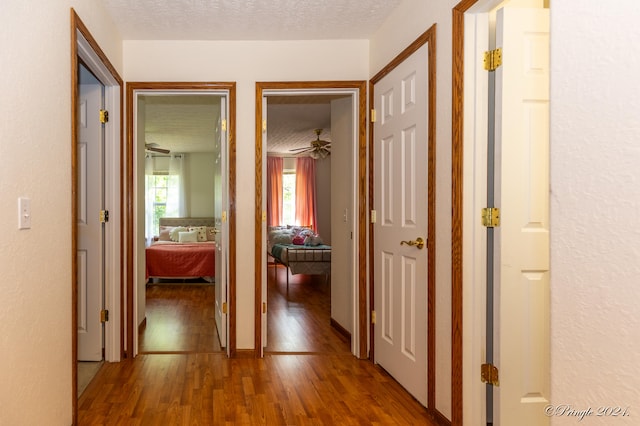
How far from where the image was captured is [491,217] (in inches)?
76.9

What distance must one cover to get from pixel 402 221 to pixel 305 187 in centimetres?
723

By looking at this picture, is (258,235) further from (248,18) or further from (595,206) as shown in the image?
(595,206)

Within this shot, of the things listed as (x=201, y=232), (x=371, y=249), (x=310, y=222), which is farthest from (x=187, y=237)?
(x=371, y=249)

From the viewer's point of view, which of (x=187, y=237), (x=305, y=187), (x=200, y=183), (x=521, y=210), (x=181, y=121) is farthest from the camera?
(x=305, y=187)

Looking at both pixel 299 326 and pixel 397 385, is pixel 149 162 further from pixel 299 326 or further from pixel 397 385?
pixel 397 385

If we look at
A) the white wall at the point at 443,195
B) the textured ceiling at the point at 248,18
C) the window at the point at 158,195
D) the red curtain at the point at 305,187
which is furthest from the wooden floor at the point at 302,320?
the window at the point at 158,195

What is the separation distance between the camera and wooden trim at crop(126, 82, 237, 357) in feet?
10.2

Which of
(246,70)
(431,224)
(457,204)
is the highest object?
(246,70)

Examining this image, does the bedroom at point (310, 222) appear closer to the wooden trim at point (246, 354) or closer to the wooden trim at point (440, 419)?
the wooden trim at point (246, 354)

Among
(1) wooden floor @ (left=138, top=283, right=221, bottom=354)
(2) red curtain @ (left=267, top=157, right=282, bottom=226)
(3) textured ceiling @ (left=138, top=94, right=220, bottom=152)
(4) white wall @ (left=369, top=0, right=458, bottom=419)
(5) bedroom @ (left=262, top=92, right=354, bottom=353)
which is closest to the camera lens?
(4) white wall @ (left=369, top=0, right=458, bottom=419)

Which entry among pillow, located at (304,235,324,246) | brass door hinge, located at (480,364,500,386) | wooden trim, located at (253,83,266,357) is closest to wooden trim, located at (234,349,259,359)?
wooden trim, located at (253,83,266,357)

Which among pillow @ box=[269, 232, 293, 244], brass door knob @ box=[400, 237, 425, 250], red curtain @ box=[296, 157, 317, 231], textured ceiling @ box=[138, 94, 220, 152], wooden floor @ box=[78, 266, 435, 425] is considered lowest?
wooden floor @ box=[78, 266, 435, 425]

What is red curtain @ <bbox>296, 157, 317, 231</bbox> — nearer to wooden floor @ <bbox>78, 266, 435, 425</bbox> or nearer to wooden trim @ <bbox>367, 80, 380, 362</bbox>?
wooden floor @ <bbox>78, 266, 435, 425</bbox>

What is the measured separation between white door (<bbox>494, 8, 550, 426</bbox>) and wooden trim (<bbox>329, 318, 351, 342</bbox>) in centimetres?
177
